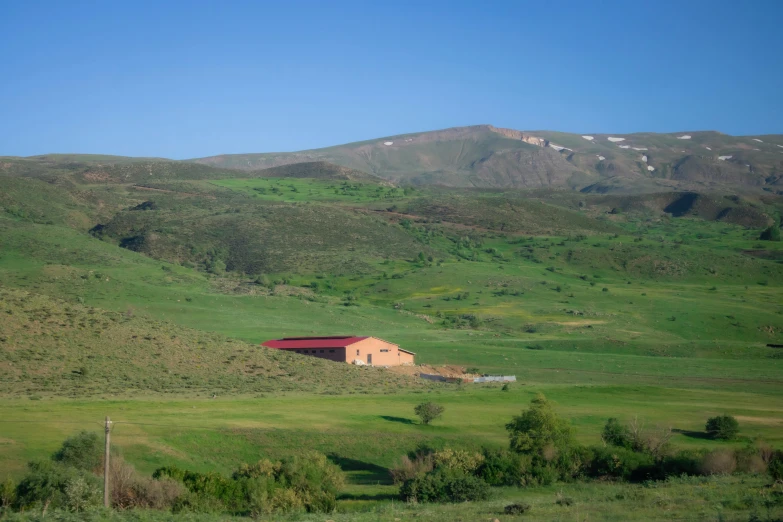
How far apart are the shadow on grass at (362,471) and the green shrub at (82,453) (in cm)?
834

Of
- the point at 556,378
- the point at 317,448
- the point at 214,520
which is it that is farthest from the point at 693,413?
the point at 214,520

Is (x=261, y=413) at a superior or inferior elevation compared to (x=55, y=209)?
inferior

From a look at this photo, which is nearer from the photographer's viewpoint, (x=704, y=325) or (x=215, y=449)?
(x=215, y=449)

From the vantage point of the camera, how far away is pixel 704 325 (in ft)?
285

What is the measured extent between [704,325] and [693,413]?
4451 cm

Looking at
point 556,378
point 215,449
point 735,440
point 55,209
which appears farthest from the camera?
point 55,209

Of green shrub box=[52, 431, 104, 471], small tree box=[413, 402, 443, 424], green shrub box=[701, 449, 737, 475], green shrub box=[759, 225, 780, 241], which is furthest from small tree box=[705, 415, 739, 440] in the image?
green shrub box=[759, 225, 780, 241]

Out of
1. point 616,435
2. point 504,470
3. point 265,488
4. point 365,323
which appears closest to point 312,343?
point 365,323

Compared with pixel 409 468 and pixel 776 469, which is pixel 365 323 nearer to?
pixel 409 468

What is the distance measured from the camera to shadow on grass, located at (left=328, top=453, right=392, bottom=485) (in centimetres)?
3156

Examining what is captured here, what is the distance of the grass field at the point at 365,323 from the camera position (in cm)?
3412

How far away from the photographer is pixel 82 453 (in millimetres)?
→ 27516

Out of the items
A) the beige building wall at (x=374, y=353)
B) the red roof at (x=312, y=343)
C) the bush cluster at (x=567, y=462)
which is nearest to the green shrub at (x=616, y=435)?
the bush cluster at (x=567, y=462)

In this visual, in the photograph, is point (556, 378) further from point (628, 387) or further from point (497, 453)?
point (497, 453)
